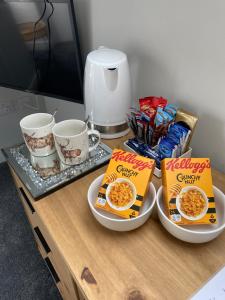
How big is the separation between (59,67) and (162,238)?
752 millimetres

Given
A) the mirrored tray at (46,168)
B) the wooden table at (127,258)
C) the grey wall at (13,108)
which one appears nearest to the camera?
the wooden table at (127,258)

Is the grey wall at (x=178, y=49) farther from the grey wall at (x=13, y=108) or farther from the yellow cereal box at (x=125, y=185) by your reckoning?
the grey wall at (x=13, y=108)

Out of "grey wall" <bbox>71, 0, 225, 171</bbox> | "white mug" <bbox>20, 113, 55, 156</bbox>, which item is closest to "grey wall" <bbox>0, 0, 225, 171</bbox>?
"grey wall" <bbox>71, 0, 225, 171</bbox>

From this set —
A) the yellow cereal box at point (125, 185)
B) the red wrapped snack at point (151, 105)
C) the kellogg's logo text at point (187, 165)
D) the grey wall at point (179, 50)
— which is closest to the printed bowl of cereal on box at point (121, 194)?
the yellow cereal box at point (125, 185)

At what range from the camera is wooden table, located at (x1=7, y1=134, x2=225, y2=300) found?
1.61 ft

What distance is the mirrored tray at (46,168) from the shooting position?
705mm

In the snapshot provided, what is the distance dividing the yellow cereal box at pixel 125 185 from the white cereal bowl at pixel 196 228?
0.18 feet

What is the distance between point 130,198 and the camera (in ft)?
1.92

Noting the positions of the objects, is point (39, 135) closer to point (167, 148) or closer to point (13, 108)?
point (167, 148)

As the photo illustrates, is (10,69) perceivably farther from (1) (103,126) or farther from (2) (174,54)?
(2) (174,54)

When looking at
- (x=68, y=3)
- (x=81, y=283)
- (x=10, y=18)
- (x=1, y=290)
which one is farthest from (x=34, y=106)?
(x=81, y=283)

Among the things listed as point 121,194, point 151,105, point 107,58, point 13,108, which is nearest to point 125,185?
point 121,194

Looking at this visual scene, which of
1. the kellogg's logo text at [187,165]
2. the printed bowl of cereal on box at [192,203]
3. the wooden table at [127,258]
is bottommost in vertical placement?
the wooden table at [127,258]

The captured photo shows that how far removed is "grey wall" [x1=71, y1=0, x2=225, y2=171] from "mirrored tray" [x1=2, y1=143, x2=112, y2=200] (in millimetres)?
291
